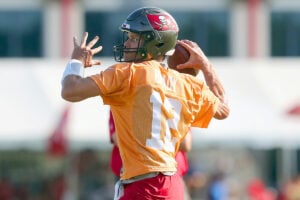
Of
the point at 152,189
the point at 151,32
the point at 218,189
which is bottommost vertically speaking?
the point at 218,189

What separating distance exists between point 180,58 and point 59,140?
31.6 feet

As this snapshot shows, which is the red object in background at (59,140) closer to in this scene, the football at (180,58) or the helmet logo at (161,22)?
the football at (180,58)

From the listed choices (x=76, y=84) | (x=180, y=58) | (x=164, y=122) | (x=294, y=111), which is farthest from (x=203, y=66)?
(x=294, y=111)

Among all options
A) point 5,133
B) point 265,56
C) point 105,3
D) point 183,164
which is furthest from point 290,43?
point 183,164

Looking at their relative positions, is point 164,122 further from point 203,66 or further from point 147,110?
point 203,66

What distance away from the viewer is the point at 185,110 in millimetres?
6785

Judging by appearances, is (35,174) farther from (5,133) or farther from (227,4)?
(227,4)

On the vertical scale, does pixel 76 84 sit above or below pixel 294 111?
above

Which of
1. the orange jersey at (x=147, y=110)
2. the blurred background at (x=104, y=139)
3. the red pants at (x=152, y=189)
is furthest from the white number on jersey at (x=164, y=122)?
the blurred background at (x=104, y=139)

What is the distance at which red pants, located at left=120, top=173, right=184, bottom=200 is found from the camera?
262 inches

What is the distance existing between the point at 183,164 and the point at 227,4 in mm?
22176

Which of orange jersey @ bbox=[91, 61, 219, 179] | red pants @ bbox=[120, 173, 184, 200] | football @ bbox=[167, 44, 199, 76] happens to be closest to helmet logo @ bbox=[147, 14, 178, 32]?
orange jersey @ bbox=[91, 61, 219, 179]

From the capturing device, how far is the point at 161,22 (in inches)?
268

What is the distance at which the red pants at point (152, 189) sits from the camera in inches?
262
